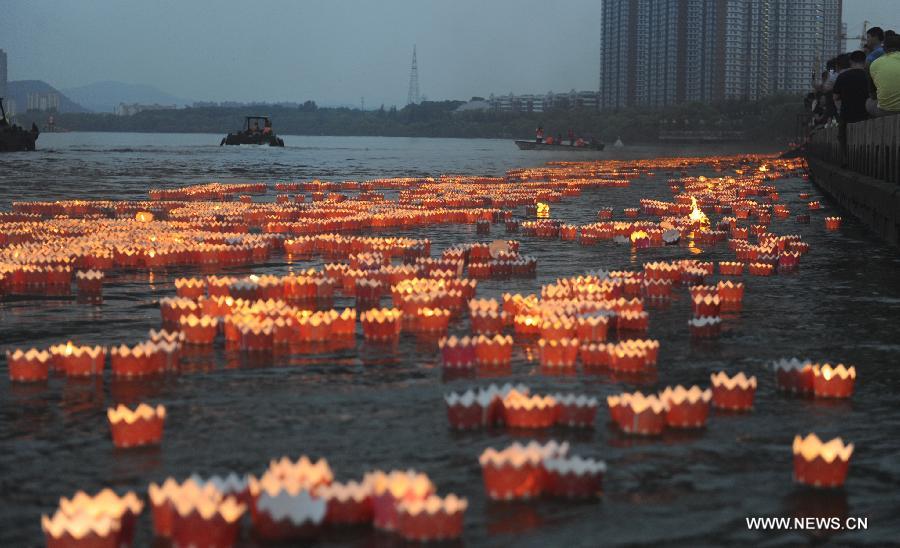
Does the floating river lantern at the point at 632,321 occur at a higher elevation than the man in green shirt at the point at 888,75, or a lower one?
lower

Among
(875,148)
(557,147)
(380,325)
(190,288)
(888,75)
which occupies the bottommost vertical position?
(380,325)

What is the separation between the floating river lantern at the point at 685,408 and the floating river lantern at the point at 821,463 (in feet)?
3.59

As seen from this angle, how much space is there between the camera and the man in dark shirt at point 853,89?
24.9m

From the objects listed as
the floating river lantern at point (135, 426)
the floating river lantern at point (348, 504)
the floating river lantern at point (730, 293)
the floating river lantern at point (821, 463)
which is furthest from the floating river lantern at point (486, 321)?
the floating river lantern at point (348, 504)

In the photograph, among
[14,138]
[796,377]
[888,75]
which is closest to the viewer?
[796,377]

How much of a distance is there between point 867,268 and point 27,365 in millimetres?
11629

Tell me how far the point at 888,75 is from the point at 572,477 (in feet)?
53.4

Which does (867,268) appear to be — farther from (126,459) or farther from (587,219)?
(126,459)

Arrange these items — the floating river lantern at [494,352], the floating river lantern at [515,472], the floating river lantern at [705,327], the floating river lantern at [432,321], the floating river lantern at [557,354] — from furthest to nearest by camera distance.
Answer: the floating river lantern at [432,321] < the floating river lantern at [705,327] < the floating river lantern at [494,352] < the floating river lantern at [557,354] < the floating river lantern at [515,472]

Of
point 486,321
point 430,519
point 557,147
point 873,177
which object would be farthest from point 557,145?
point 430,519

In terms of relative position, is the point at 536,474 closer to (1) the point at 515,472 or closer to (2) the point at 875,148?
(1) the point at 515,472

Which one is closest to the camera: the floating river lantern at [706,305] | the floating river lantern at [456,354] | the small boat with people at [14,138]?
the floating river lantern at [456,354]

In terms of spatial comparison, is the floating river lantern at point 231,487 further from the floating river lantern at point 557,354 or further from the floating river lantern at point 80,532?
the floating river lantern at point 557,354

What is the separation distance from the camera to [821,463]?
643 cm
